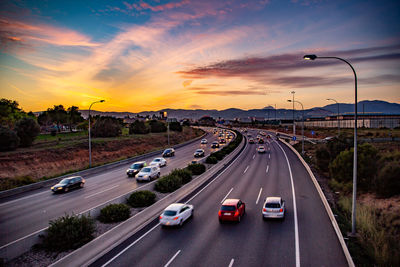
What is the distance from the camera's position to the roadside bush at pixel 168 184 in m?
23.0

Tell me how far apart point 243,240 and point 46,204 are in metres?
16.3

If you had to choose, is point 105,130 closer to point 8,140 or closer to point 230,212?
point 8,140

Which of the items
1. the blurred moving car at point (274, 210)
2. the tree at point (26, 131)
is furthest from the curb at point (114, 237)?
the tree at point (26, 131)

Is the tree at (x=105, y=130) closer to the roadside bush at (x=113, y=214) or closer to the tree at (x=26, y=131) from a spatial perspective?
the tree at (x=26, y=131)

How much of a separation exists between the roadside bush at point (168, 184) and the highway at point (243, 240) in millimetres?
2235

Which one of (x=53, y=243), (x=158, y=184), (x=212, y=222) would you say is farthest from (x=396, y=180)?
(x=53, y=243)

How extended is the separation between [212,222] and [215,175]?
50.5 ft

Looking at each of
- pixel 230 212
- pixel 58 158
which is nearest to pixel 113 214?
pixel 230 212

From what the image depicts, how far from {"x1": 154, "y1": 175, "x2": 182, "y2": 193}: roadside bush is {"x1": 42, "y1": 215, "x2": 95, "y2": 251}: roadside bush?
9.77m

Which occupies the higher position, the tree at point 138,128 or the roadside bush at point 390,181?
the tree at point 138,128

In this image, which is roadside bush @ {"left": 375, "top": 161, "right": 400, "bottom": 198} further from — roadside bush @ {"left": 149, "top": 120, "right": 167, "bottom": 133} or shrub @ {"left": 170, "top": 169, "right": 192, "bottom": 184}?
roadside bush @ {"left": 149, "top": 120, "right": 167, "bottom": 133}

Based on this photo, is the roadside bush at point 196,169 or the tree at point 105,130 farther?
the tree at point 105,130

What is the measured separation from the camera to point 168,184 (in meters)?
23.2

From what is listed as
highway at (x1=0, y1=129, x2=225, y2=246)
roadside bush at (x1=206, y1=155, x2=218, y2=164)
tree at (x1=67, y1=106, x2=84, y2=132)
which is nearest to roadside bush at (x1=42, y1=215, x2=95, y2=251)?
highway at (x1=0, y1=129, x2=225, y2=246)
